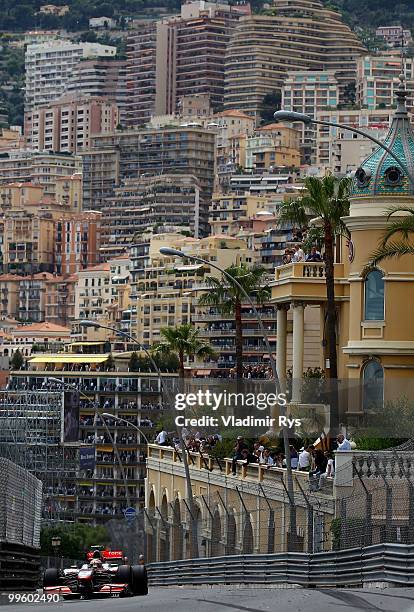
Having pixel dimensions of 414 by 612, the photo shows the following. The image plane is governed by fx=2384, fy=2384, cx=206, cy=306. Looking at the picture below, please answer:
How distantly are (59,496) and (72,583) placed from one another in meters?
91.9

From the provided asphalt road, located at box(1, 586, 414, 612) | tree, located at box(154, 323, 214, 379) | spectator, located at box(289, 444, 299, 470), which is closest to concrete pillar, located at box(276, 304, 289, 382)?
spectator, located at box(289, 444, 299, 470)

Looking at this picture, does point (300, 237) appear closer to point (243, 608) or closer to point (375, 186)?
point (375, 186)

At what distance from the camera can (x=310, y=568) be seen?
3497 cm

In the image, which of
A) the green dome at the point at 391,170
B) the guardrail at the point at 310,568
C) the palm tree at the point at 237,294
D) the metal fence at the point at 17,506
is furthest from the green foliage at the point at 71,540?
the guardrail at the point at 310,568

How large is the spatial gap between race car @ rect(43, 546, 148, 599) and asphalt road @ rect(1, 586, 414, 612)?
255cm

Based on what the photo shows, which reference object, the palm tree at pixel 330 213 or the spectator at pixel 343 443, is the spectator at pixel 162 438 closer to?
the palm tree at pixel 330 213

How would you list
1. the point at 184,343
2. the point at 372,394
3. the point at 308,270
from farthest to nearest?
the point at 184,343
the point at 308,270
the point at 372,394

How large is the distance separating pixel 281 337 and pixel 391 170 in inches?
454

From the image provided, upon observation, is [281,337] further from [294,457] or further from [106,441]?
[106,441]

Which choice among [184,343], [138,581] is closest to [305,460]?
[138,581]

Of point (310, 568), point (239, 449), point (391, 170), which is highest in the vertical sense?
point (391, 170)

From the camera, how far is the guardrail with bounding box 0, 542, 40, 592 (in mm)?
37359

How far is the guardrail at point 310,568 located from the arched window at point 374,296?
42.6ft

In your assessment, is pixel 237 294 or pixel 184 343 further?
pixel 184 343
